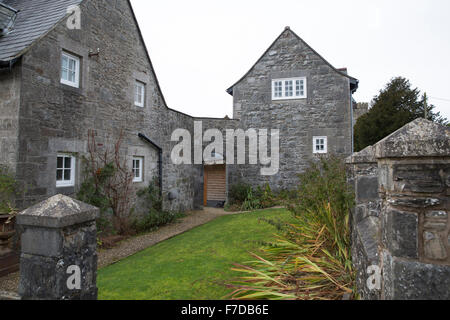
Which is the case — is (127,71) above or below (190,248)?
above

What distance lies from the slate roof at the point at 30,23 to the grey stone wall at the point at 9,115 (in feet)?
1.44

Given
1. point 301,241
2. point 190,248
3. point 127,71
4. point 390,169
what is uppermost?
point 127,71

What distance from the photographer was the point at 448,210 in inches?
62.4

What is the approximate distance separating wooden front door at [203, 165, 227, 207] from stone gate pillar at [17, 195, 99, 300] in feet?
39.4

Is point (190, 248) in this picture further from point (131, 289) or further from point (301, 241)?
point (301, 241)

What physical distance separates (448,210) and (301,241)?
3.34 metres

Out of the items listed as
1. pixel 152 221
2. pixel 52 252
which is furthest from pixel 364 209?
pixel 152 221

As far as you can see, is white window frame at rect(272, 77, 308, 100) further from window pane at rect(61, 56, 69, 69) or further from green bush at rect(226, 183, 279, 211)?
window pane at rect(61, 56, 69, 69)

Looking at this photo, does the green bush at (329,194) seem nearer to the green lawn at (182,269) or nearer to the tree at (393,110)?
the green lawn at (182,269)

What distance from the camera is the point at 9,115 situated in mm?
5891

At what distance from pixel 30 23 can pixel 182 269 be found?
24.7 ft

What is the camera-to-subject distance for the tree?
18.3 m

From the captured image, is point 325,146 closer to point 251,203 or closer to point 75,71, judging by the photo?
point 251,203
